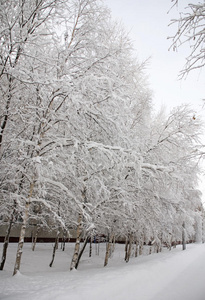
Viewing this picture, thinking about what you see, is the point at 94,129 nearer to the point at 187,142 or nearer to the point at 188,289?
the point at 187,142

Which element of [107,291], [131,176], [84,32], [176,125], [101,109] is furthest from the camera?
[176,125]

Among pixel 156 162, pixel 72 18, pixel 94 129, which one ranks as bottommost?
pixel 156 162

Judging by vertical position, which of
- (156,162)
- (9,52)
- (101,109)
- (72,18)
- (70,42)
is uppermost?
(72,18)

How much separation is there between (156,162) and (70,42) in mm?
4827

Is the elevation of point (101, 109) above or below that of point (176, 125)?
below

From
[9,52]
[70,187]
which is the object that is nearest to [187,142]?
[70,187]

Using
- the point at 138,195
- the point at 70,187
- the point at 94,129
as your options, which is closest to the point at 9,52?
the point at 94,129

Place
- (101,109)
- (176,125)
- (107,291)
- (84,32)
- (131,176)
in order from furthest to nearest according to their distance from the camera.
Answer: (176,125) < (131,176) < (84,32) < (101,109) < (107,291)

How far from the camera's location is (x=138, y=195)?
24.2 ft

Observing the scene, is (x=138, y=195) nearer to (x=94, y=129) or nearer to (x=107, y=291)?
(x=94, y=129)

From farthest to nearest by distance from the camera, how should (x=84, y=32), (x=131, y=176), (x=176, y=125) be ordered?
(x=176, y=125) < (x=131, y=176) < (x=84, y=32)

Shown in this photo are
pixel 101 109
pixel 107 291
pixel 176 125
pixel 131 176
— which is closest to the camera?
pixel 107 291

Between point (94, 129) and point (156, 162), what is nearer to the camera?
point (94, 129)

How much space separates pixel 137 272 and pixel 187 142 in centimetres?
483
